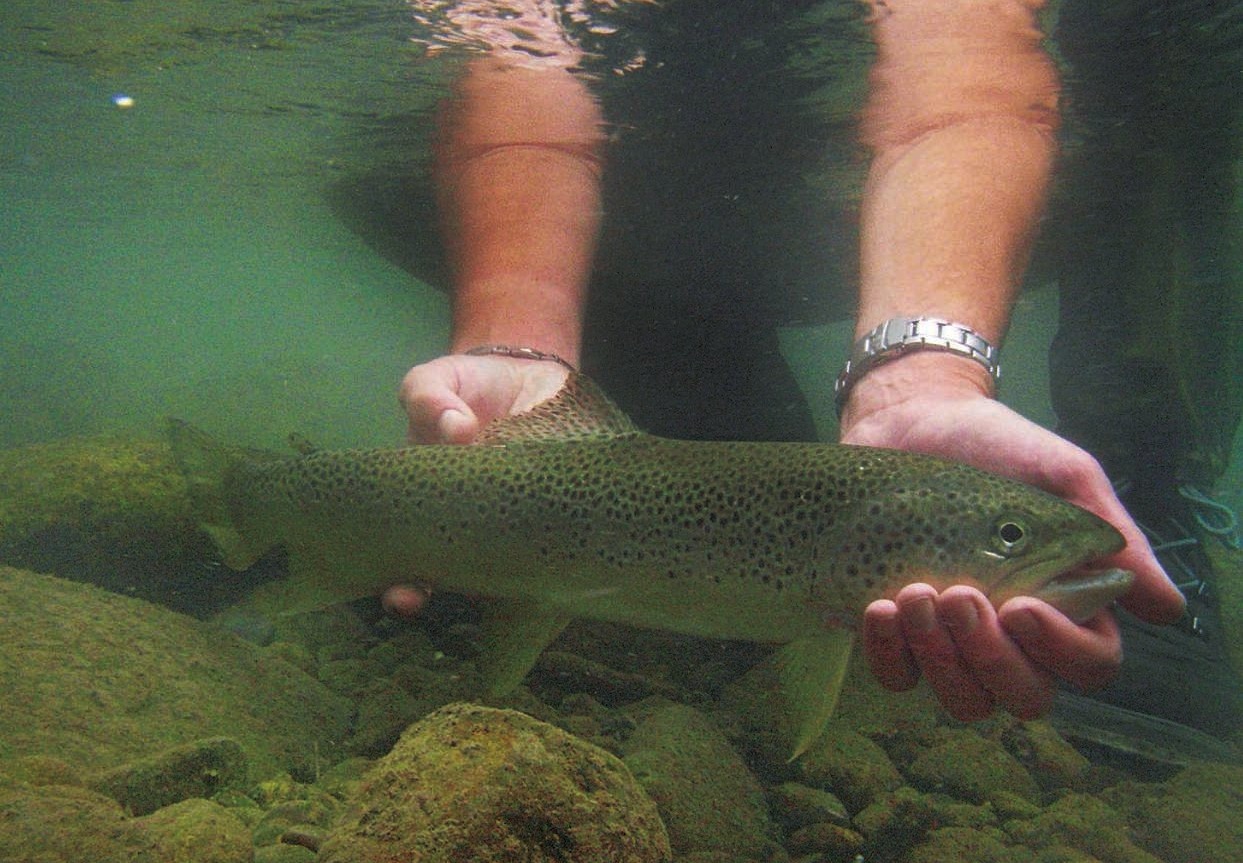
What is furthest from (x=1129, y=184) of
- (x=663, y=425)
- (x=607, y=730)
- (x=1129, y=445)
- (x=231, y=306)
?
(x=231, y=306)

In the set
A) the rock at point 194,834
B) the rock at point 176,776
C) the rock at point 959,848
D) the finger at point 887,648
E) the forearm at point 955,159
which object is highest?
the forearm at point 955,159

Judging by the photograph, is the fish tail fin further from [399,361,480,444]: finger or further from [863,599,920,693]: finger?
[863,599,920,693]: finger

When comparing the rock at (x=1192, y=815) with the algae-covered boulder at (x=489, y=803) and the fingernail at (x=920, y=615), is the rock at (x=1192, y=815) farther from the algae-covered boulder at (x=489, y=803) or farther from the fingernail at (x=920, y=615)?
the algae-covered boulder at (x=489, y=803)

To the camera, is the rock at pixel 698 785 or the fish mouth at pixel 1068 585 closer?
the fish mouth at pixel 1068 585

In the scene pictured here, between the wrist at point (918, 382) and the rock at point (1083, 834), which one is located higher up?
the wrist at point (918, 382)

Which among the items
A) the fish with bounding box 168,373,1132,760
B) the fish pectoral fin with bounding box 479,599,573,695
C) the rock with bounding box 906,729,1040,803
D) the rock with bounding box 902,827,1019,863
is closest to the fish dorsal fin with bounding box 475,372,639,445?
the fish with bounding box 168,373,1132,760

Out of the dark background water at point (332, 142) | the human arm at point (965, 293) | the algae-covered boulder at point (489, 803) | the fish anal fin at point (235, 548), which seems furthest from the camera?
the dark background water at point (332, 142)

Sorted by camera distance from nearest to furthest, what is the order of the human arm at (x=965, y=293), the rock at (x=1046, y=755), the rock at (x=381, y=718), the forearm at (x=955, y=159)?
the human arm at (x=965, y=293)
the rock at (x=381, y=718)
the rock at (x=1046, y=755)
the forearm at (x=955, y=159)

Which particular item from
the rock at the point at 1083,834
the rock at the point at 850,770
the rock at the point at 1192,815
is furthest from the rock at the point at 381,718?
the rock at the point at 1192,815
